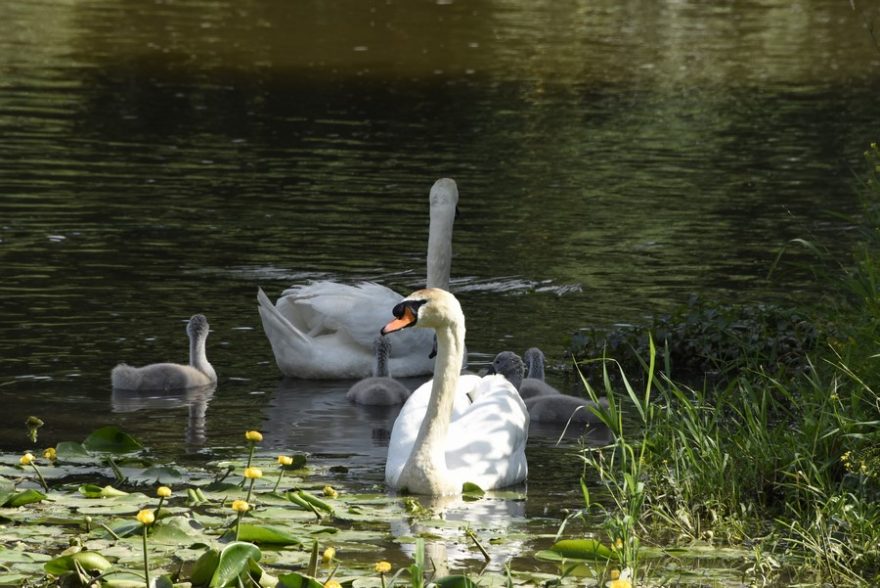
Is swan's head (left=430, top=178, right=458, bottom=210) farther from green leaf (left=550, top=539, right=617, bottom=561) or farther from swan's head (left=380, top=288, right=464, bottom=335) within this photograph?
green leaf (left=550, top=539, right=617, bottom=561)

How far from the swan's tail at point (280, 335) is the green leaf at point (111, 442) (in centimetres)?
255

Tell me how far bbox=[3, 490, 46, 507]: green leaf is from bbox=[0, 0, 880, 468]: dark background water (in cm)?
175

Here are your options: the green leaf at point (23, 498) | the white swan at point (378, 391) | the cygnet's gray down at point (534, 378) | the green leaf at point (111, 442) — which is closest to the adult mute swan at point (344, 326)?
the white swan at point (378, 391)

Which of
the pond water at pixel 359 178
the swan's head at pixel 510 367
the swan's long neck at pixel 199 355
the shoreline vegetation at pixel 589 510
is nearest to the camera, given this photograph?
the shoreline vegetation at pixel 589 510

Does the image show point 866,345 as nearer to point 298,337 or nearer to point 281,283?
point 298,337

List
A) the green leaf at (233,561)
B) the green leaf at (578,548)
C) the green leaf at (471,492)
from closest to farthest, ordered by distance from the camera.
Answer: the green leaf at (233,561) → the green leaf at (578,548) → the green leaf at (471,492)

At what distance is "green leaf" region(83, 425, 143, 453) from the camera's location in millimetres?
8727

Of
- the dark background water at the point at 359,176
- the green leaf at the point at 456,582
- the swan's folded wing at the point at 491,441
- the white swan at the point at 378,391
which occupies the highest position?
the green leaf at the point at 456,582

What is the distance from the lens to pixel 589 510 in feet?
25.2

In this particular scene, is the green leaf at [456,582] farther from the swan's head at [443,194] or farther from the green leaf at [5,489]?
the swan's head at [443,194]

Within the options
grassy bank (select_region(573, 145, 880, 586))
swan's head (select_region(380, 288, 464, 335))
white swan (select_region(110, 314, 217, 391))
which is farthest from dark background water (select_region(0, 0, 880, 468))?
grassy bank (select_region(573, 145, 880, 586))

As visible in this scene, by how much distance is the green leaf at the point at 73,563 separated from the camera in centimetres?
632

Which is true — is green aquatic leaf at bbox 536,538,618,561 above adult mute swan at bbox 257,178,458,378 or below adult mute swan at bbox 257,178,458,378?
above

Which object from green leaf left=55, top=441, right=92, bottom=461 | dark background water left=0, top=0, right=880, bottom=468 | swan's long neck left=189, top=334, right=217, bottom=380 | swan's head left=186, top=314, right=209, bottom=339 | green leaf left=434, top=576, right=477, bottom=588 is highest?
green leaf left=434, top=576, right=477, bottom=588
